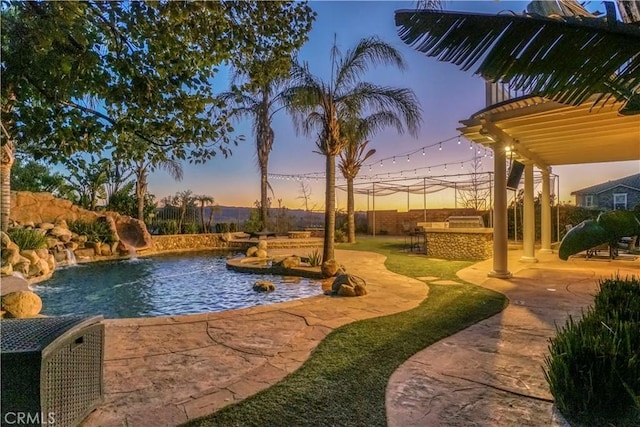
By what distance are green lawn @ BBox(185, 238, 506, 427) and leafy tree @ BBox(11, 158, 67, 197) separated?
1611cm

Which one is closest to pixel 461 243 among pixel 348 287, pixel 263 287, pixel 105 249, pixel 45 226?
pixel 348 287

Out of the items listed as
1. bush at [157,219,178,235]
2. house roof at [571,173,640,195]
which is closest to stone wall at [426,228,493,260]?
bush at [157,219,178,235]

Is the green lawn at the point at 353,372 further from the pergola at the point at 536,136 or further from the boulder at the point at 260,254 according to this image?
the boulder at the point at 260,254

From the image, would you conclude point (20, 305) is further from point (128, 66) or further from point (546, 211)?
point (546, 211)

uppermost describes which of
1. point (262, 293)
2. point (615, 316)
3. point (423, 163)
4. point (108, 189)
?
point (423, 163)

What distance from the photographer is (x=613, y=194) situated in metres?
21.6

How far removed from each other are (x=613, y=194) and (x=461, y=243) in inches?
691

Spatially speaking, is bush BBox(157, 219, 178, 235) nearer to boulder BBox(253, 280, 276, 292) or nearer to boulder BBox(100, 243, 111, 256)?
boulder BBox(100, 243, 111, 256)

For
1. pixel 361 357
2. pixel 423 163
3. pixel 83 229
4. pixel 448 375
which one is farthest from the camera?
pixel 423 163

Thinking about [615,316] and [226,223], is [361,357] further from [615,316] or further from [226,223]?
[226,223]

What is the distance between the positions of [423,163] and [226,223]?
10209 mm

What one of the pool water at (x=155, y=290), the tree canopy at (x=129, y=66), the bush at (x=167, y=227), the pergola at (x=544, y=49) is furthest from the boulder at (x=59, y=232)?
the pergola at (x=544, y=49)

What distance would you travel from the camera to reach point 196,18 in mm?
3420

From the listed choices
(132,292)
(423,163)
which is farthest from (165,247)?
(423,163)
